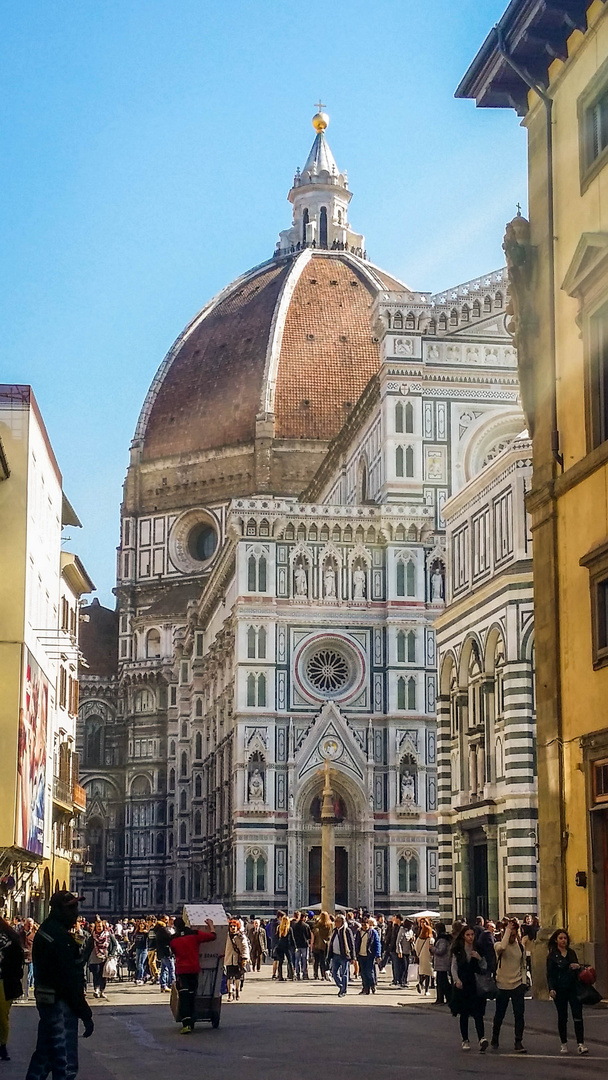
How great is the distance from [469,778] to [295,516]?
25502 millimetres

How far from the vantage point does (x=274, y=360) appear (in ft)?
322

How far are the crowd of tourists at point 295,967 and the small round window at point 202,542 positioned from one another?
55.1 m

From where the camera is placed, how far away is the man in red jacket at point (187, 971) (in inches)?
744

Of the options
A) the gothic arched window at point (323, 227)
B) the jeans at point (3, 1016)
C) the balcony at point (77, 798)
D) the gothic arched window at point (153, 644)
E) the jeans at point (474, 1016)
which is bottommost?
the jeans at point (474, 1016)

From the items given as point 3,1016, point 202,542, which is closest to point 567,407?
point 3,1016

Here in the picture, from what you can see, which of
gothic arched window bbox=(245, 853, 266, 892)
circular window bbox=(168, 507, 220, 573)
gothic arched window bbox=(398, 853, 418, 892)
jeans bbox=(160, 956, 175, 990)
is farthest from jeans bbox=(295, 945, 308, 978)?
circular window bbox=(168, 507, 220, 573)

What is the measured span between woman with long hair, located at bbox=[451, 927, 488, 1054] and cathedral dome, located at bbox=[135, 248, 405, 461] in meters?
78.8

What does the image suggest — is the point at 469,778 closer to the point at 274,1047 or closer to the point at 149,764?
the point at 274,1047

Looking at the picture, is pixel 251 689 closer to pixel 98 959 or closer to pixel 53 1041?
pixel 98 959

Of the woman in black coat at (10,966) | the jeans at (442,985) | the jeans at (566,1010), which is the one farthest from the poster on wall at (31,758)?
the jeans at (566,1010)

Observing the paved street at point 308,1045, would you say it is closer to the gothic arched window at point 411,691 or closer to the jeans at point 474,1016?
the jeans at point 474,1016

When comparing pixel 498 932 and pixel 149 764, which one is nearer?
pixel 498 932

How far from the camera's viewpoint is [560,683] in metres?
21.4

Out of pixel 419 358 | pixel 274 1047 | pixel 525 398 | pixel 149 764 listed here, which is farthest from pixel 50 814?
pixel 149 764
